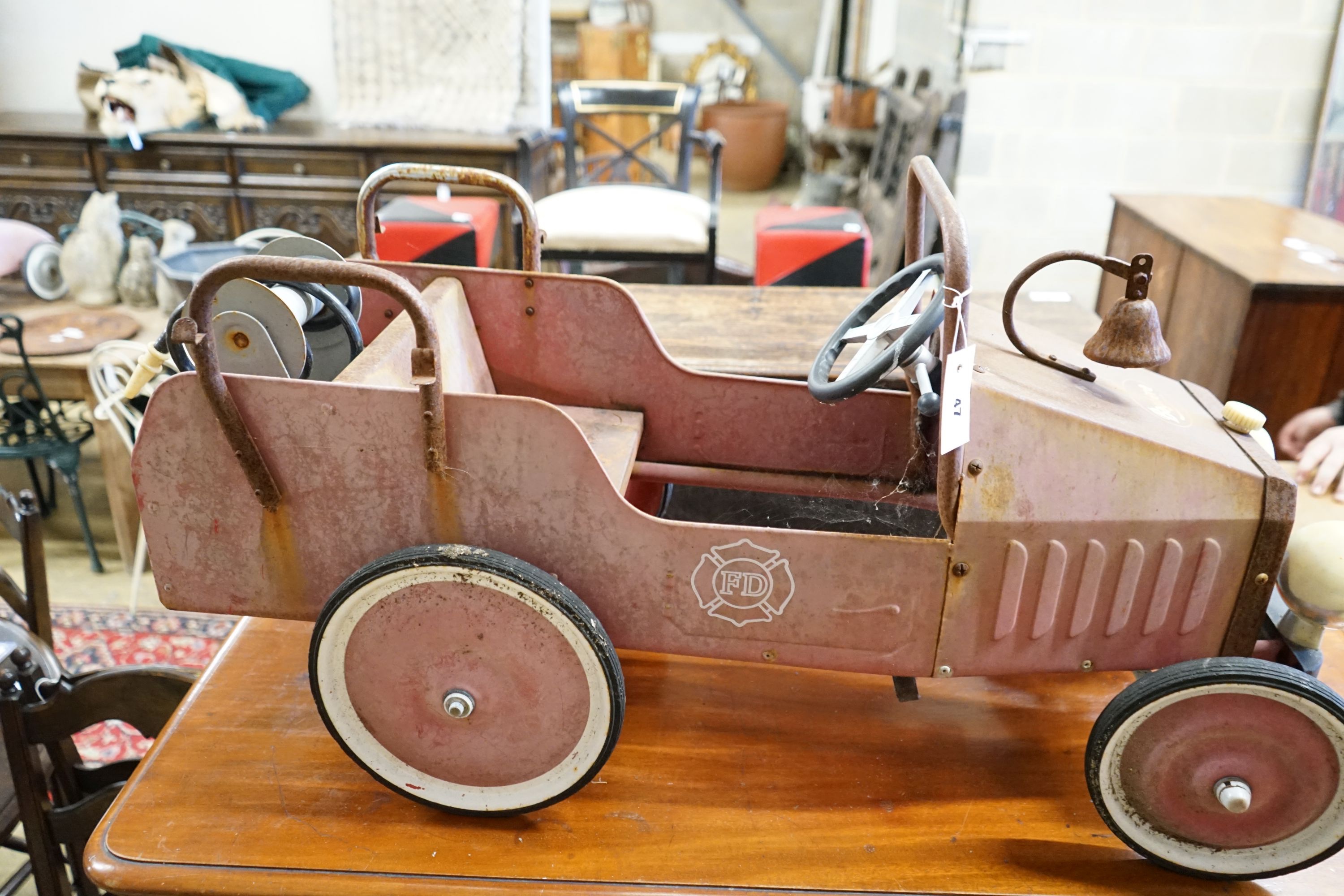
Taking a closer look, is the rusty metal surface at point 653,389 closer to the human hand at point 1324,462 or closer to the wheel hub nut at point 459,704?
the wheel hub nut at point 459,704

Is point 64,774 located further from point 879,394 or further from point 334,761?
point 879,394

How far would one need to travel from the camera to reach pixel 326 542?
132 centimetres

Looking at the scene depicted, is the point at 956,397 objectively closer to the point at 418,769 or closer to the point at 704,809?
the point at 704,809

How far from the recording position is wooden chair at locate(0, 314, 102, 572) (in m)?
3.01

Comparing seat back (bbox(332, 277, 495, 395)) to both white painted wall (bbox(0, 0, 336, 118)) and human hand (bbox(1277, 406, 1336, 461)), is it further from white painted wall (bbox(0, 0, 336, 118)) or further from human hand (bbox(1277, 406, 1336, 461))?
white painted wall (bbox(0, 0, 336, 118))

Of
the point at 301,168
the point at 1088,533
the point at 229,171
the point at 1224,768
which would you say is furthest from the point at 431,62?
the point at 1224,768

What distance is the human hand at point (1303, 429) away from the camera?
7.93 ft

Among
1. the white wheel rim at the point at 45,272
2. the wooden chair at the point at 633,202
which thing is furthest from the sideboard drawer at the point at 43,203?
the wooden chair at the point at 633,202

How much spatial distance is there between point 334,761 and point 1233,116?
4.04 m

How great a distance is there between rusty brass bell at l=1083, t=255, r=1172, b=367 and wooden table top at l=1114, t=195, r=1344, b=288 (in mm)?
1642

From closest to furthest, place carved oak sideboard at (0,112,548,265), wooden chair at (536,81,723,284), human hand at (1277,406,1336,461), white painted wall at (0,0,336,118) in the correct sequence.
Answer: human hand at (1277,406,1336,461) < wooden chair at (536,81,723,284) < carved oak sideboard at (0,112,548,265) < white painted wall at (0,0,336,118)

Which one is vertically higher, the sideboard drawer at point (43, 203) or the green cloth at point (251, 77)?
the green cloth at point (251, 77)

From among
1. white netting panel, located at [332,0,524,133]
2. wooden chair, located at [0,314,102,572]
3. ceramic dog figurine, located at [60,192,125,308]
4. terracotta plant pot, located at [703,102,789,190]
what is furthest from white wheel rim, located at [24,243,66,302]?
terracotta plant pot, located at [703,102,789,190]

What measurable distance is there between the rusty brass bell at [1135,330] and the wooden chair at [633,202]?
2161 mm
